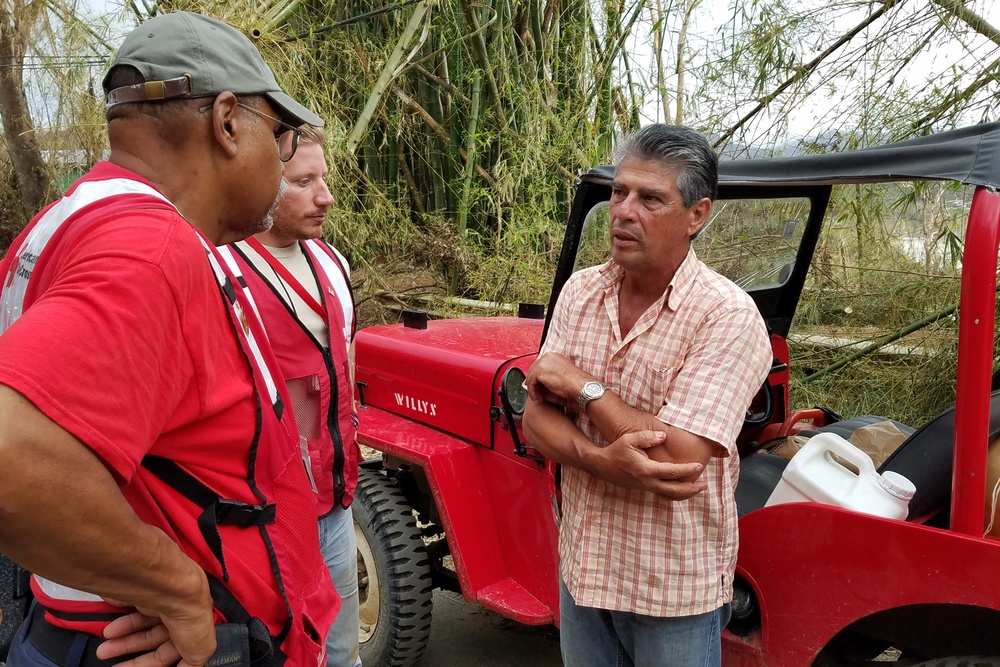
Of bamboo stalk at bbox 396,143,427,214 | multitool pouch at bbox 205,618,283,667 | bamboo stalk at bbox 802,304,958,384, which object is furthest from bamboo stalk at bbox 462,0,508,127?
multitool pouch at bbox 205,618,283,667

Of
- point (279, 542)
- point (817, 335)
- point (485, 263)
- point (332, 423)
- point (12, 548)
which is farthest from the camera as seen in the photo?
point (485, 263)

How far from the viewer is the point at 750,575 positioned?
80.1 inches

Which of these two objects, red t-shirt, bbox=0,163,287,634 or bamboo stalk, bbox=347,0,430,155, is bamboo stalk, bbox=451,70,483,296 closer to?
Answer: bamboo stalk, bbox=347,0,430,155

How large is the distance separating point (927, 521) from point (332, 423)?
165cm

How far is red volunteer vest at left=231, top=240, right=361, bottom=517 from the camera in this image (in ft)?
7.15

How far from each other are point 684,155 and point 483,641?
7.96ft

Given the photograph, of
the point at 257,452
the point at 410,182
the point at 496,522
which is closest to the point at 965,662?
the point at 496,522

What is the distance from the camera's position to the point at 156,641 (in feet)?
3.89

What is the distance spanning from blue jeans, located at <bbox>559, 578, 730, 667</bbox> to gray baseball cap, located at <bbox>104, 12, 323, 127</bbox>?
1.41 metres

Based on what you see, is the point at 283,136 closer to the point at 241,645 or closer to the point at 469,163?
the point at 241,645

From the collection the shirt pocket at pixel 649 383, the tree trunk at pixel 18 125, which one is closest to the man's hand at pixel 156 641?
the shirt pocket at pixel 649 383

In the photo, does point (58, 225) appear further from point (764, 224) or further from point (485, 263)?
point (485, 263)

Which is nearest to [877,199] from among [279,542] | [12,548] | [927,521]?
[927,521]

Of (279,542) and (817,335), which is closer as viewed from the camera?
(279,542)
